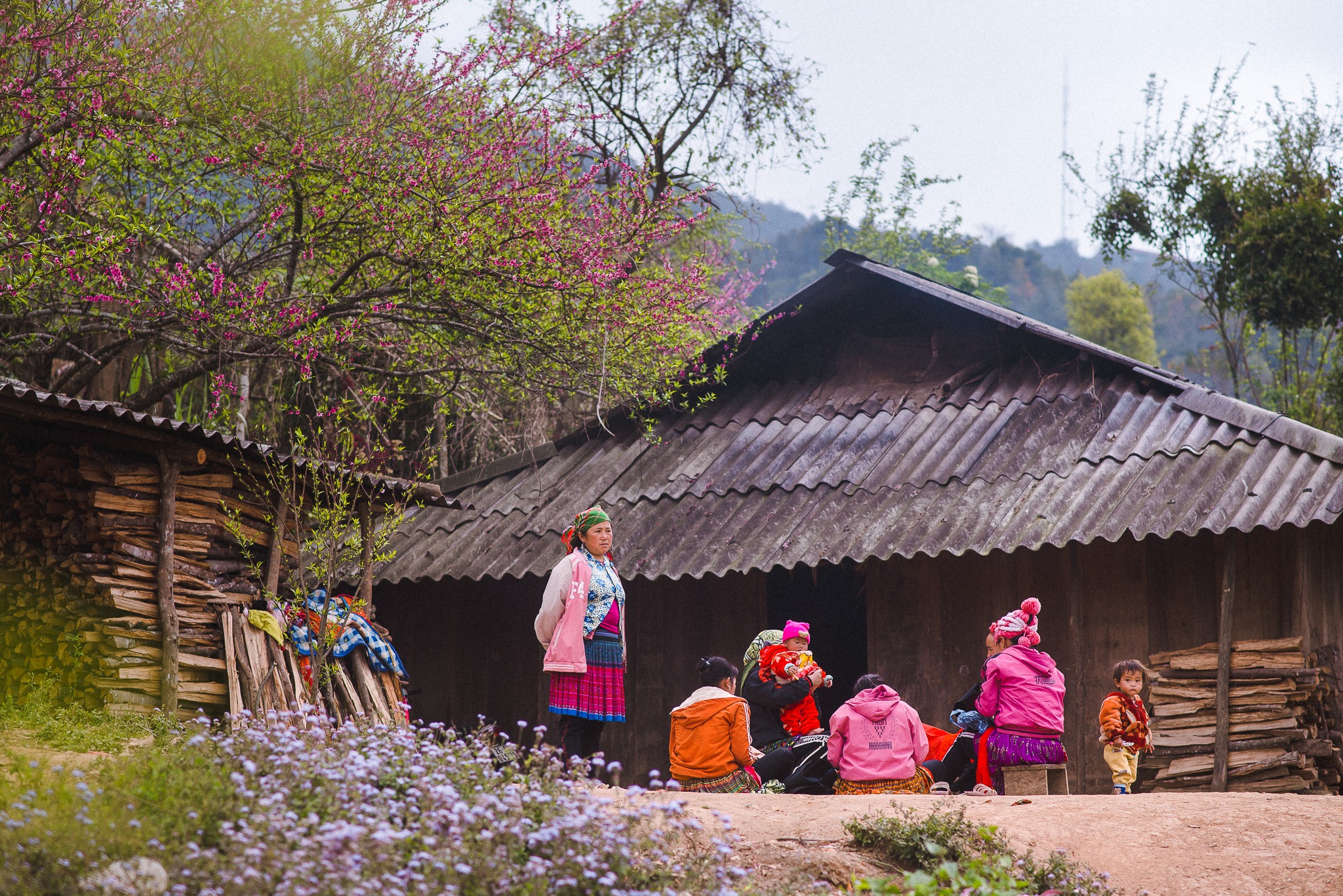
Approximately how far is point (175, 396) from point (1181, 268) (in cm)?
1575

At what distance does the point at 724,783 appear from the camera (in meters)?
6.69

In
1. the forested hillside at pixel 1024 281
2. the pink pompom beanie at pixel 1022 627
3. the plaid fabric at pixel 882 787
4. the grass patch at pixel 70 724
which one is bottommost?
the plaid fabric at pixel 882 787

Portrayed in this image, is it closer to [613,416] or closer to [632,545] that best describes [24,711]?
[632,545]

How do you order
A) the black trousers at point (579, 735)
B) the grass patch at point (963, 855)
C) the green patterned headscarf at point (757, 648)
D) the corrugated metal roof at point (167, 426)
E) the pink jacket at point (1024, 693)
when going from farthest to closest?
the green patterned headscarf at point (757, 648)
the pink jacket at point (1024, 693)
the black trousers at point (579, 735)
the corrugated metal roof at point (167, 426)
the grass patch at point (963, 855)

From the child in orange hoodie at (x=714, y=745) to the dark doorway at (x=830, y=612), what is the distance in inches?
139

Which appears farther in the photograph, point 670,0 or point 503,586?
point 670,0

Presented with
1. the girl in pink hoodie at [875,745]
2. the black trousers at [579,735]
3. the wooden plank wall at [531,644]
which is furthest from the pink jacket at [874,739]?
the wooden plank wall at [531,644]

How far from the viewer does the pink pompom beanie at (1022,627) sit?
6.93 metres

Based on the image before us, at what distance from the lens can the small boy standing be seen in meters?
7.25

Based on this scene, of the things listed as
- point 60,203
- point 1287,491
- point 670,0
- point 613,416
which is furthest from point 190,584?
point 670,0

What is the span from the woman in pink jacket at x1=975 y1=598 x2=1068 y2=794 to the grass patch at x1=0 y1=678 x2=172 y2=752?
15.0 ft

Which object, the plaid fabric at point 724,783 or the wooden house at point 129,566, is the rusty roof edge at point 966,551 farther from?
the wooden house at point 129,566

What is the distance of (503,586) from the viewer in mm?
10406

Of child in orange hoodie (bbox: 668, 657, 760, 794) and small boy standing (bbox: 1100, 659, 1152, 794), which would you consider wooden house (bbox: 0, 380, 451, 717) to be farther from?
small boy standing (bbox: 1100, 659, 1152, 794)
